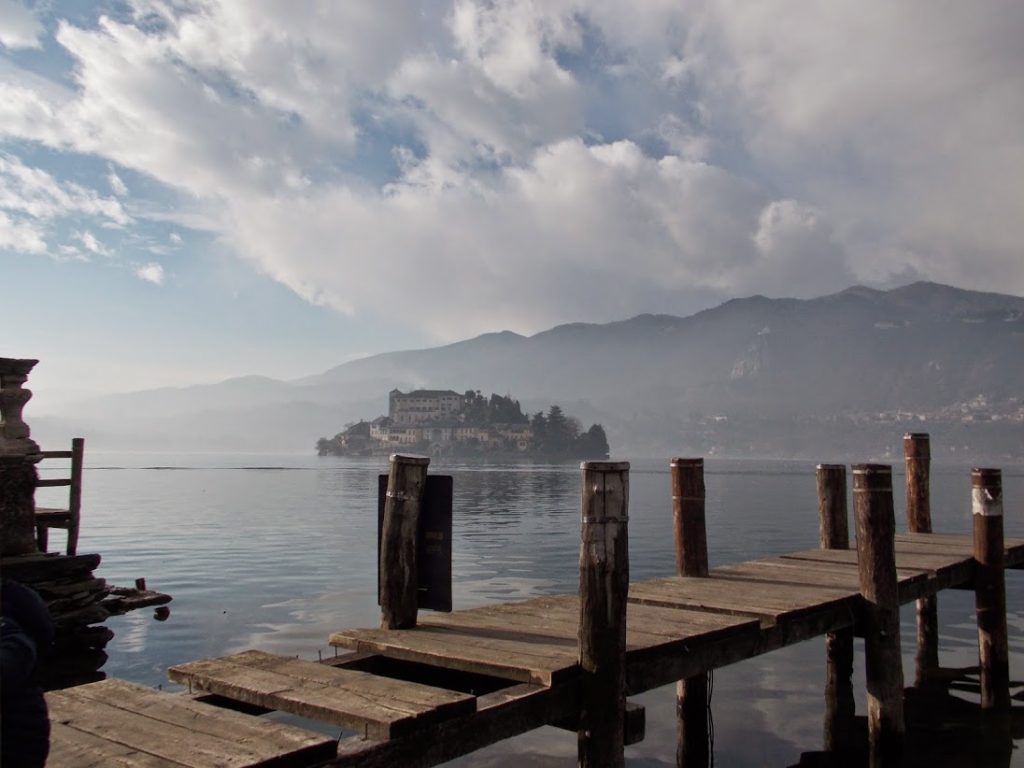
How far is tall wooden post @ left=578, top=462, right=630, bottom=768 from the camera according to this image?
22.9 feet

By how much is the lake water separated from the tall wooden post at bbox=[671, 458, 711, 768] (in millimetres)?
328

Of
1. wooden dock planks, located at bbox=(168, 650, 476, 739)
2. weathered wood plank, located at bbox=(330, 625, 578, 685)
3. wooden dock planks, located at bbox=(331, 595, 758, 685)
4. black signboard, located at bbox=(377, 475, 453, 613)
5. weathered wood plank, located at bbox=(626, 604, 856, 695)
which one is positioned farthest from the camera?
black signboard, located at bbox=(377, 475, 453, 613)

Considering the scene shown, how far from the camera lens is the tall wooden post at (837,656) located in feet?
41.8

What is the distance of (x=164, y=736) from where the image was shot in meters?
5.40

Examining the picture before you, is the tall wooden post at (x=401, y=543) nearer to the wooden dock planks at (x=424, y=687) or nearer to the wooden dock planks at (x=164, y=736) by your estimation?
the wooden dock planks at (x=424, y=687)

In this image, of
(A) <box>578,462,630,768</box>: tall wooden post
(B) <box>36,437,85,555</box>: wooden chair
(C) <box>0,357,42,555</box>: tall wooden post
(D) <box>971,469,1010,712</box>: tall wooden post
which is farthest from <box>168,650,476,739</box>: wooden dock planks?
(B) <box>36,437,85,555</box>: wooden chair

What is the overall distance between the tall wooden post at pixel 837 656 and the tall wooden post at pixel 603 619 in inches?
220

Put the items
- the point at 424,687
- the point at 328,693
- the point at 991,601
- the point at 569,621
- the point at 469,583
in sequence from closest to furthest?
the point at 328,693 < the point at 424,687 < the point at 569,621 < the point at 991,601 < the point at 469,583

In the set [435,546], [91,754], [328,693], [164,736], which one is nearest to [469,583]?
[435,546]

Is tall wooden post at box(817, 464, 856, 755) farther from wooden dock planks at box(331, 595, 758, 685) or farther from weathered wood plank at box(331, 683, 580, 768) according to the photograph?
weathered wood plank at box(331, 683, 580, 768)

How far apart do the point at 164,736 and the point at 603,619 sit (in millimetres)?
3367

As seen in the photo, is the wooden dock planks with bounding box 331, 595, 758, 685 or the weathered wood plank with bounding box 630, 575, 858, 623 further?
the weathered wood plank with bounding box 630, 575, 858, 623

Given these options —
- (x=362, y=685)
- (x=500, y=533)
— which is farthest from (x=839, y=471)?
(x=500, y=533)

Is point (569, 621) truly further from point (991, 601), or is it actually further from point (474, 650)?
point (991, 601)
